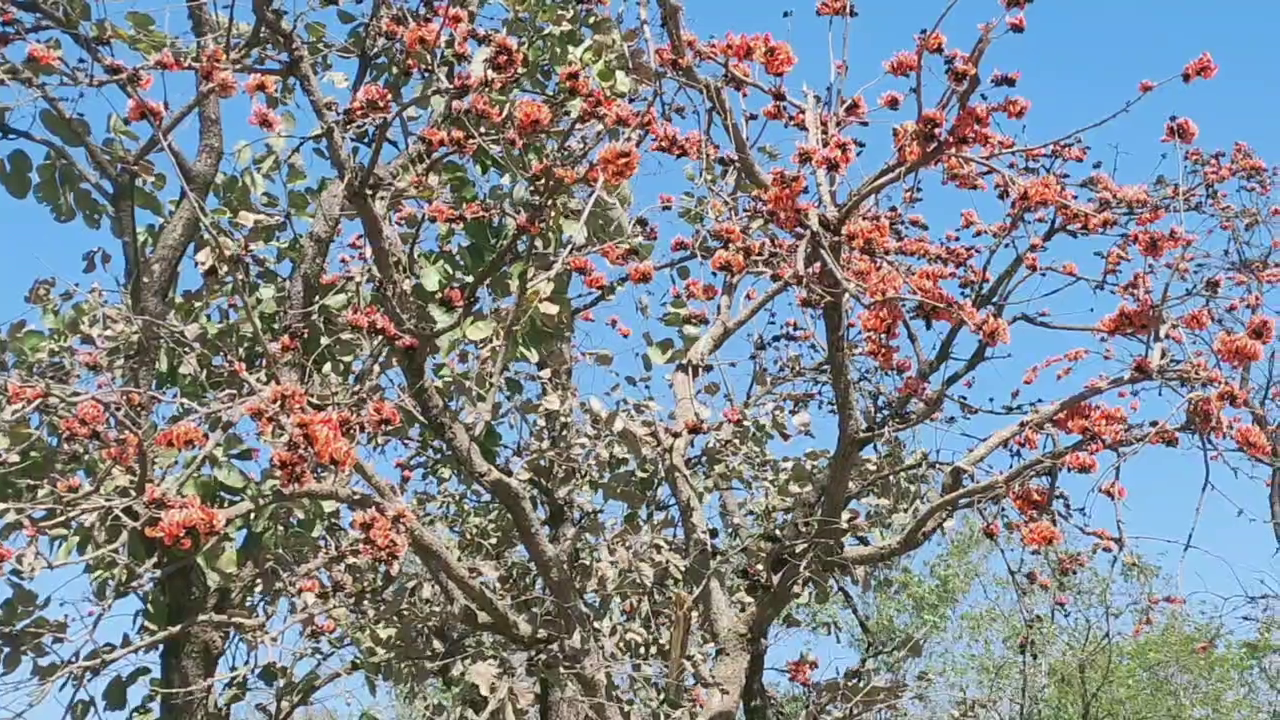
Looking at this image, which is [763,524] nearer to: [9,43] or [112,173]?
[112,173]

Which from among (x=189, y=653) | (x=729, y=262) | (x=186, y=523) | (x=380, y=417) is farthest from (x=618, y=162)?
(x=189, y=653)

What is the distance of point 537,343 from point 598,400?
0.48 metres

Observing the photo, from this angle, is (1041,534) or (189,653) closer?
(1041,534)

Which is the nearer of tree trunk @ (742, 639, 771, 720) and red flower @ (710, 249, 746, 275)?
red flower @ (710, 249, 746, 275)

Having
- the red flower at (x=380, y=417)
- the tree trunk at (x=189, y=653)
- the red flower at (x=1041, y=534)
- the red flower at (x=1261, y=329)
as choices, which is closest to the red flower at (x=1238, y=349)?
the red flower at (x=1261, y=329)

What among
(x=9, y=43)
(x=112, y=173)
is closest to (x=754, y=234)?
(x=112, y=173)

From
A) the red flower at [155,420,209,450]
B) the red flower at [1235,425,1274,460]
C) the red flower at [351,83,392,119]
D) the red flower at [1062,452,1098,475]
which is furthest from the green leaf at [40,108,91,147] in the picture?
the red flower at [1235,425,1274,460]

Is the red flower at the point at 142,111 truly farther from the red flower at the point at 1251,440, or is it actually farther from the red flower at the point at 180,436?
the red flower at the point at 1251,440

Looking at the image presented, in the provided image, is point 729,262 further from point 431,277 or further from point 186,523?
point 186,523

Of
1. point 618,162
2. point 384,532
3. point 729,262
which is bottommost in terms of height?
point 384,532

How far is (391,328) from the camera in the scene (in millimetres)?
3520

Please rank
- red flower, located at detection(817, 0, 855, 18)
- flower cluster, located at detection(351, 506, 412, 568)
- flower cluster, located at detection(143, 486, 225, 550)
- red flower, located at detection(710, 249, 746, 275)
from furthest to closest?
red flower, located at detection(817, 0, 855, 18) < red flower, located at detection(710, 249, 746, 275) < flower cluster, located at detection(351, 506, 412, 568) < flower cluster, located at detection(143, 486, 225, 550)

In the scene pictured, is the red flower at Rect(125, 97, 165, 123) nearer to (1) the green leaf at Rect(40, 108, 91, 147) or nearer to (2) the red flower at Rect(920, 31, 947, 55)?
(1) the green leaf at Rect(40, 108, 91, 147)

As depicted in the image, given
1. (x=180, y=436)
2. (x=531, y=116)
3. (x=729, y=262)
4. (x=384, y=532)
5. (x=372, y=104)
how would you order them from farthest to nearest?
1. (x=372, y=104)
2. (x=729, y=262)
3. (x=531, y=116)
4. (x=384, y=532)
5. (x=180, y=436)
